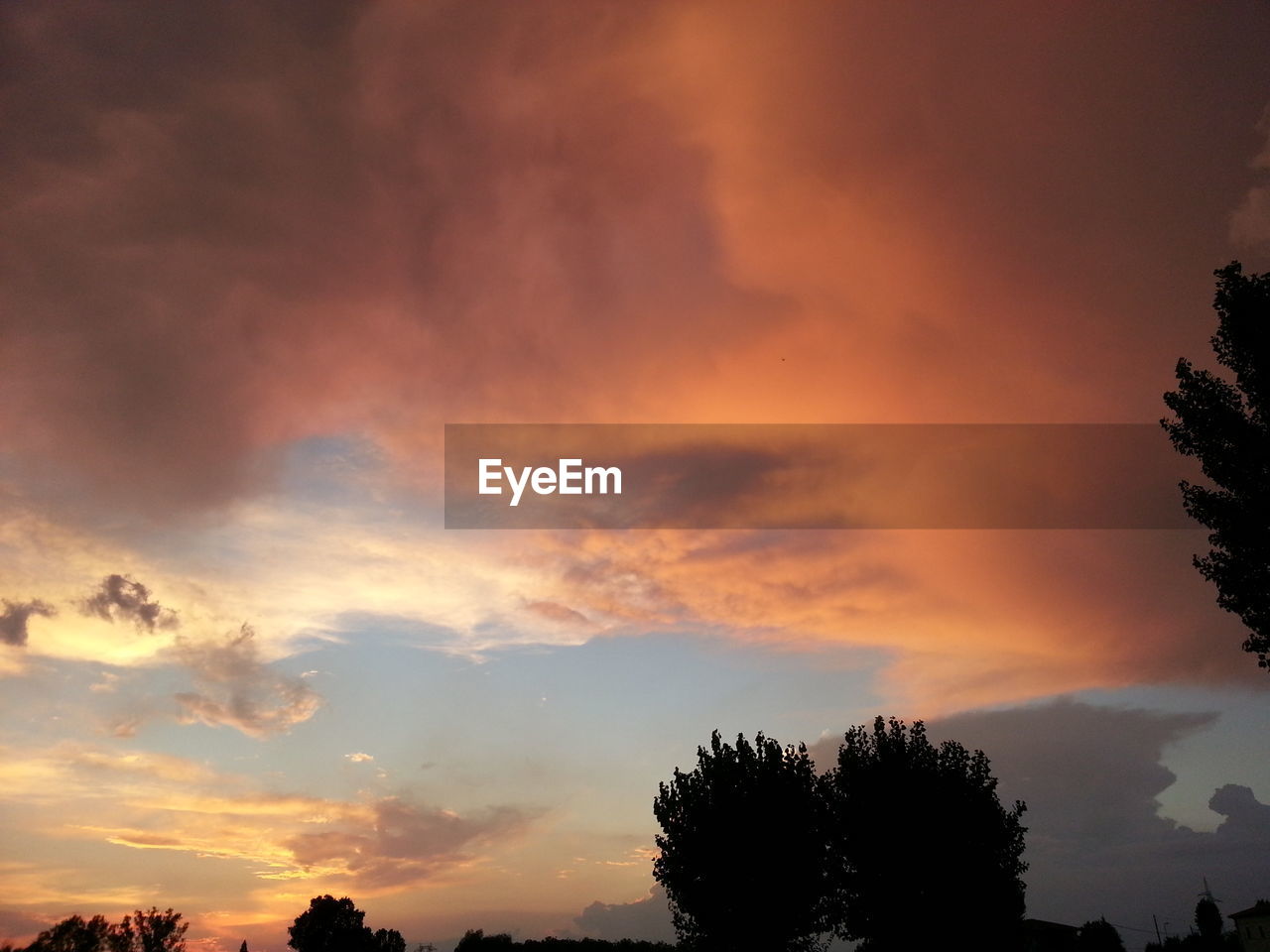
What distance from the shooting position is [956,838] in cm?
4800

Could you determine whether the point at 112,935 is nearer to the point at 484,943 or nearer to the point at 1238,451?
the point at 484,943

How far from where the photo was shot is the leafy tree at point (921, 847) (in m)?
46.6

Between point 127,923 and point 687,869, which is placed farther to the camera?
point 127,923

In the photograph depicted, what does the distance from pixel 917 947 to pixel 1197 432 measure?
33.7 metres

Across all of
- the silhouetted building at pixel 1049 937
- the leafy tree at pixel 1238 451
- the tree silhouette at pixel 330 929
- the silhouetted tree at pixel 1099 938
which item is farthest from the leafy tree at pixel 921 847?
the tree silhouette at pixel 330 929

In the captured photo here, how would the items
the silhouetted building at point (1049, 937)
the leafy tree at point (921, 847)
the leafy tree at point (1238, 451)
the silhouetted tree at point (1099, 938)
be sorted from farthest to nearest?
the silhouetted tree at point (1099, 938), the silhouetted building at point (1049, 937), the leafy tree at point (921, 847), the leafy tree at point (1238, 451)

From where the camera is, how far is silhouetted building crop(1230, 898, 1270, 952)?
141m

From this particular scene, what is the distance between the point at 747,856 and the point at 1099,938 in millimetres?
125893

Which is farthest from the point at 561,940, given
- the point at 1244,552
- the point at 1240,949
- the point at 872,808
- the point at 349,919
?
the point at 1240,949

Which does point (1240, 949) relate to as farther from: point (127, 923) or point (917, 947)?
point (127, 923)

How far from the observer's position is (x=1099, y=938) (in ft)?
445

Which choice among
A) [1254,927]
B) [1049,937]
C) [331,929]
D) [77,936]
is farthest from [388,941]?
[1254,927]

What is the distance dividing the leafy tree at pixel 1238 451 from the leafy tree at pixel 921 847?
2472 cm

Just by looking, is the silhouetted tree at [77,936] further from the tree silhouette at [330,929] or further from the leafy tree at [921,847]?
the leafy tree at [921,847]
